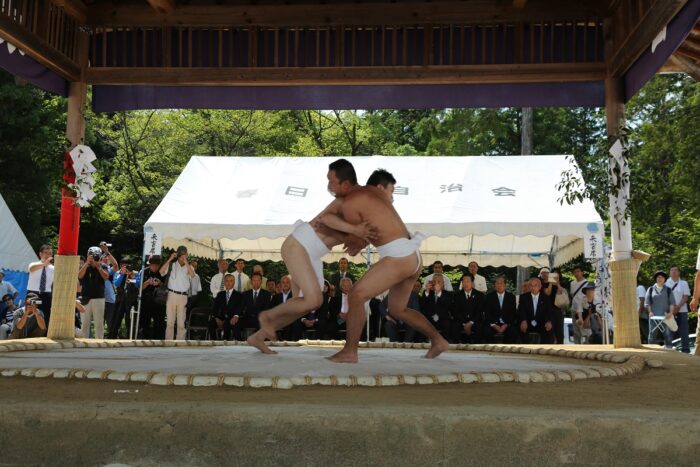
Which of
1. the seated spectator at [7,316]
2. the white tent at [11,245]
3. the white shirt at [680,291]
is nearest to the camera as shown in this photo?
the seated spectator at [7,316]

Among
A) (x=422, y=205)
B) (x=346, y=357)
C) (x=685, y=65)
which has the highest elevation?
(x=685, y=65)

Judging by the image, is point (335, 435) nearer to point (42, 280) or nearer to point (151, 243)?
point (42, 280)

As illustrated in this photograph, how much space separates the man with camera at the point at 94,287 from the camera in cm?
660

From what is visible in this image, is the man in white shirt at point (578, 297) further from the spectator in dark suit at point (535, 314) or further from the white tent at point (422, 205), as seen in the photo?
the spectator in dark suit at point (535, 314)

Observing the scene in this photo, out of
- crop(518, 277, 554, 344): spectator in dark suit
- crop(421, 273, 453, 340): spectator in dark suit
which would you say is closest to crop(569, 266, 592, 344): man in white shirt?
crop(518, 277, 554, 344): spectator in dark suit

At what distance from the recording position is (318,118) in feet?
54.9

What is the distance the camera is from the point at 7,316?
7.24 m

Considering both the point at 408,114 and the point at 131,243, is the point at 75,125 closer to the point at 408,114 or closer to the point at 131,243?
the point at 131,243

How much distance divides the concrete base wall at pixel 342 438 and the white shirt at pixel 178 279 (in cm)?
505

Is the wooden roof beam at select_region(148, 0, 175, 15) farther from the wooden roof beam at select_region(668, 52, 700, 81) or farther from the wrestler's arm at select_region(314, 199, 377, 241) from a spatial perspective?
the wooden roof beam at select_region(668, 52, 700, 81)

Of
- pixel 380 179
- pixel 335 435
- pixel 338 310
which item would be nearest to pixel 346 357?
pixel 380 179

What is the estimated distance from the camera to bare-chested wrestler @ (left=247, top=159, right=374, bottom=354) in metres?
3.29

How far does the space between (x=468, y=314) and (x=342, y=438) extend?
5.02 meters

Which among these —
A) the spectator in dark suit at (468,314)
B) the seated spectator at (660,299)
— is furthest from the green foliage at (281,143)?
the spectator in dark suit at (468,314)
